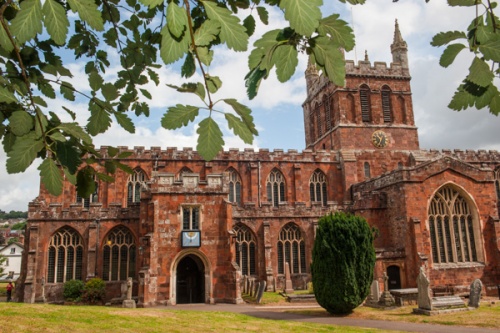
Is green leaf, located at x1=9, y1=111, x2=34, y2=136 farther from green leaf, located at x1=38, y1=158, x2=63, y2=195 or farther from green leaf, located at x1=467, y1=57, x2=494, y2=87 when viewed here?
green leaf, located at x1=467, y1=57, x2=494, y2=87

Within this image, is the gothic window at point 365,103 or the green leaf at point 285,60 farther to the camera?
the gothic window at point 365,103

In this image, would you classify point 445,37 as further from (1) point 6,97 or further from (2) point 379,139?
(2) point 379,139

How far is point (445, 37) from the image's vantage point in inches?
104

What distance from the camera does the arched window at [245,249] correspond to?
26.9 m

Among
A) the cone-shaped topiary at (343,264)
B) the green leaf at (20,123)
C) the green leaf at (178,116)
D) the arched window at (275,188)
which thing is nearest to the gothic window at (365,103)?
the arched window at (275,188)

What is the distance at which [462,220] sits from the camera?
2606 centimetres

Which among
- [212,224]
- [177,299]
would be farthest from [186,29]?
[177,299]

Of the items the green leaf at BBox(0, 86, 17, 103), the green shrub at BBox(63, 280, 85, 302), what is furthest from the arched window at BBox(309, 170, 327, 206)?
the green leaf at BBox(0, 86, 17, 103)

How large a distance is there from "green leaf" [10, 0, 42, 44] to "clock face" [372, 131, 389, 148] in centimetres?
3467

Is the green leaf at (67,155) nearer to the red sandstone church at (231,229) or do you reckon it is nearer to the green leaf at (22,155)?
the green leaf at (22,155)

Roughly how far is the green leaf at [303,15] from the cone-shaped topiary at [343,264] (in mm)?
16144

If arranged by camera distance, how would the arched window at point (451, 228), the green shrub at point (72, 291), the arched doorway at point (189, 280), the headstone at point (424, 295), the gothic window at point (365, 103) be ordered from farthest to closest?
the gothic window at point (365, 103), the arched window at point (451, 228), the arched doorway at point (189, 280), the green shrub at point (72, 291), the headstone at point (424, 295)

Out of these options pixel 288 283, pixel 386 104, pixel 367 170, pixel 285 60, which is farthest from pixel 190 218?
pixel 386 104

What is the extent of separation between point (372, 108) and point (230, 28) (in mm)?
35803
